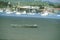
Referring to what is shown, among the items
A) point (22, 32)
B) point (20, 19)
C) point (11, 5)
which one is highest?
point (11, 5)

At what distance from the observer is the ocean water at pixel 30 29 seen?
3004 mm

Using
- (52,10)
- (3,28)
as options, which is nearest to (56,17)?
(52,10)

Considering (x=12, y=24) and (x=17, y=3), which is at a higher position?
(x=17, y=3)

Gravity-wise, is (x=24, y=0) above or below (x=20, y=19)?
above

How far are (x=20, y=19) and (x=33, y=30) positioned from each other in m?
0.25

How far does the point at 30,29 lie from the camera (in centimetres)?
301

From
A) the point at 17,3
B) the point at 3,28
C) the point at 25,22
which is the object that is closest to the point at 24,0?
the point at 17,3

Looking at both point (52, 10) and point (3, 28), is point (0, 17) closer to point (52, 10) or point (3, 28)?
point (3, 28)

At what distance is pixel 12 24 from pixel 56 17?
25.5 inches

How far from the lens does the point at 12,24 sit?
3021 millimetres

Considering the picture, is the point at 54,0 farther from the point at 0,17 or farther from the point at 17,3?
the point at 0,17

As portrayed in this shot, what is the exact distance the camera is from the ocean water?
3004 mm

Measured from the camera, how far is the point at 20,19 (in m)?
3.01

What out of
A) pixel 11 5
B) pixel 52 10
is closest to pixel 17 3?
pixel 11 5
